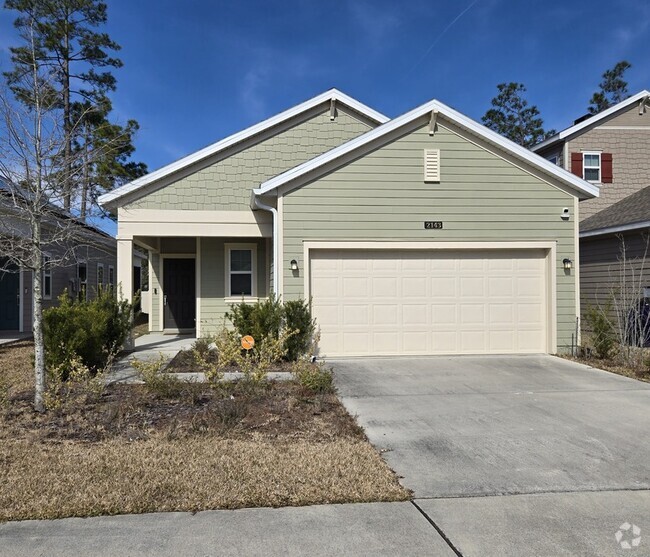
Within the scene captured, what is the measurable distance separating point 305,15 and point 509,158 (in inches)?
260

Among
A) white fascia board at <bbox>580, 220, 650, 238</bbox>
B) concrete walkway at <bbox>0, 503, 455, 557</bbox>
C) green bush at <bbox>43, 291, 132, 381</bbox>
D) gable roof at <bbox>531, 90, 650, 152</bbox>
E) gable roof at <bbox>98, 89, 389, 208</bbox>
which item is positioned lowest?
concrete walkway at <bbox>0, 503, 455, 557</bbox>

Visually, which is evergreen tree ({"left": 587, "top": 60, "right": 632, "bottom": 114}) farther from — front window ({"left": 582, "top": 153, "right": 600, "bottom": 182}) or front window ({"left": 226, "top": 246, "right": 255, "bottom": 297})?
front window ({"left": 226, "top": 246, "right": 255, "bottom": 297})

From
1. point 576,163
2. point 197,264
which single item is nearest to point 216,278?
point 197,264

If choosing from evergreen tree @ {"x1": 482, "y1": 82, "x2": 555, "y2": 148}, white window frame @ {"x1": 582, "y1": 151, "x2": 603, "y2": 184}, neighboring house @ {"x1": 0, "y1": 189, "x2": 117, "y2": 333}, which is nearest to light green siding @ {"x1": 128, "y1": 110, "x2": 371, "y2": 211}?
neighboring house @ {"x1": 0, "y1": 189, "x2": 117, "y2": 333}

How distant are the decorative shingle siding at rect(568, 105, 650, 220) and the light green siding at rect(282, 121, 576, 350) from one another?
7.87 metres

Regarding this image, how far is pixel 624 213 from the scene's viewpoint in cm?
1379

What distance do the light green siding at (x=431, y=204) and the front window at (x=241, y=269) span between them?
364cm


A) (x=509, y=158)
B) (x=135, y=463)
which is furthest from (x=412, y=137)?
(x=135, y=463)

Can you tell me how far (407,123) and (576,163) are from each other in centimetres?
960

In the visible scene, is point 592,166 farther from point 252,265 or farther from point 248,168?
point 252,265

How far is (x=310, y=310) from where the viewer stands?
9812 millimetres

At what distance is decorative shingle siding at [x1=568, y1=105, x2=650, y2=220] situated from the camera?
16.9 meters

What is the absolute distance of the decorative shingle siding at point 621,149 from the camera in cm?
1688

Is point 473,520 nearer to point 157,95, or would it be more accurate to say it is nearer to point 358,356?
point 358,356
